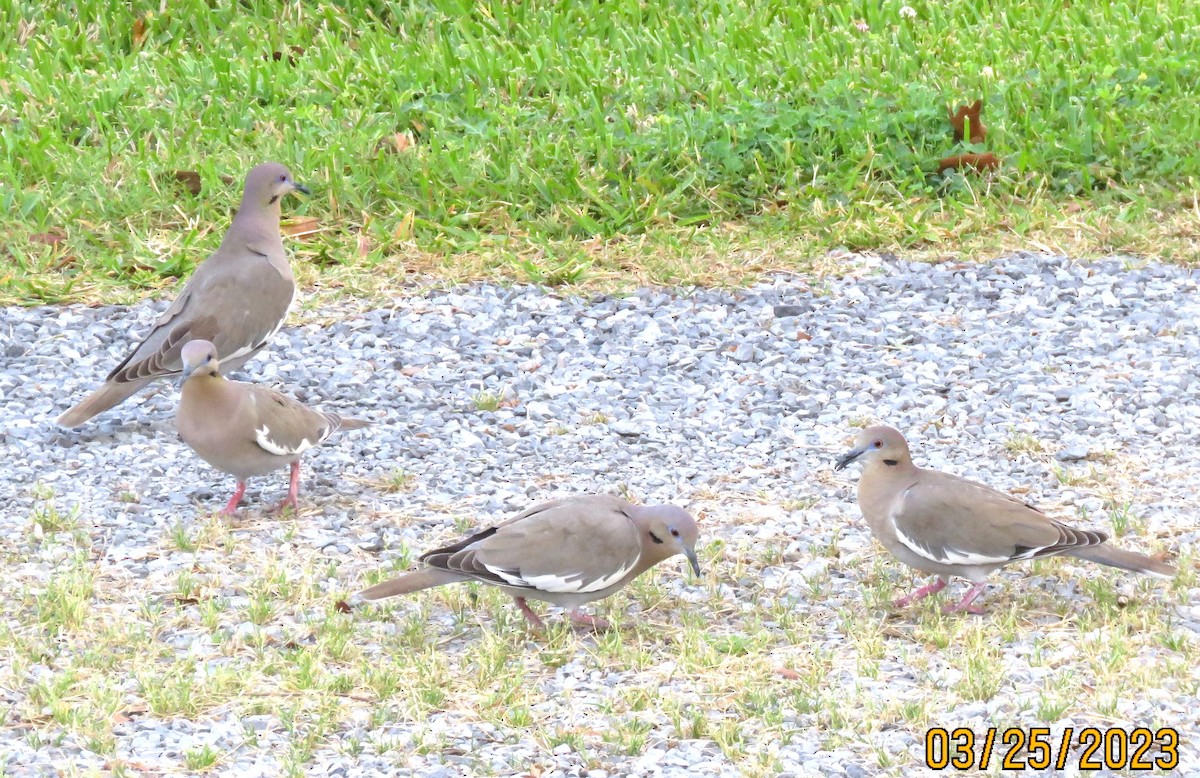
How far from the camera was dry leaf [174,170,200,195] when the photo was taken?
9.01 meters

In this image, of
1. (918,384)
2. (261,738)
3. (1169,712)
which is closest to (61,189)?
(918,384)

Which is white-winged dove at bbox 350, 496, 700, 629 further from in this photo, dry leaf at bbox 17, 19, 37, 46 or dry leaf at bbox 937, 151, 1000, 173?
dry leaf at bbox 17, 19, 37, 46

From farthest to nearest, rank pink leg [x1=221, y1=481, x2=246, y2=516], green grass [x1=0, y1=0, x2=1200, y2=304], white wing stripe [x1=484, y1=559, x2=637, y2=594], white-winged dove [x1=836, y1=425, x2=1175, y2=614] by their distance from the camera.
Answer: green grass [x1=0, y1=0, x2=1200, y2=304], pink leg [x1=221, y1=481, x2=246, y2=516], white-winged dove [x1=836, y1=425, x2=1175, y2=614], white wing stripe [x1=484, y1=559, x2=637, y2=594]

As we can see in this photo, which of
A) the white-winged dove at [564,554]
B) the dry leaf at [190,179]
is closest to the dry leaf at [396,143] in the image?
the dry leaf at [190,179]

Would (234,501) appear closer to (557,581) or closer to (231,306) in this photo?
(231,306)

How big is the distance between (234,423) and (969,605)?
253 centimetres

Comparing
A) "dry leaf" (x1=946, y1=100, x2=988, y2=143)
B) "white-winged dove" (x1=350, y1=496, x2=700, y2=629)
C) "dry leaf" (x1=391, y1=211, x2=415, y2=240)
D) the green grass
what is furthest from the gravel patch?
"dry leaf" (x1=946, y1=100, x2=988, y2=143)

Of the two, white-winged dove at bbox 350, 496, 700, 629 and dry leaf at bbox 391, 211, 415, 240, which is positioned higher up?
white-winged dove at bbox 350, 496, 700, 629

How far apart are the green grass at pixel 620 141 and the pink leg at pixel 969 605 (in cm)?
322

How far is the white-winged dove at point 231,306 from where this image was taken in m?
6.66

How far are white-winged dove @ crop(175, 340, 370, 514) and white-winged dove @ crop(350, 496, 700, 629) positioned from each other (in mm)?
1063

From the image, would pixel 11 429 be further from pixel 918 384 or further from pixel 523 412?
pixel 918 384

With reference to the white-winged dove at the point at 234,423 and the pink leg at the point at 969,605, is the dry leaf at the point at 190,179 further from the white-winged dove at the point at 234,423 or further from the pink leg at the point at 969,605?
the pink leg at the point at 969,605

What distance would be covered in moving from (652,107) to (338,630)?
5.34m
